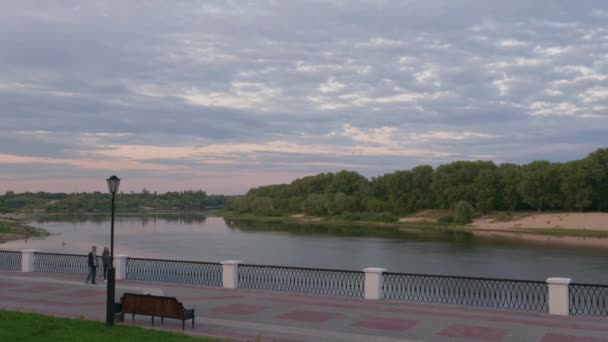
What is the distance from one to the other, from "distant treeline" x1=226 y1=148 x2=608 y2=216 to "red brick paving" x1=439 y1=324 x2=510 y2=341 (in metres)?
93.6

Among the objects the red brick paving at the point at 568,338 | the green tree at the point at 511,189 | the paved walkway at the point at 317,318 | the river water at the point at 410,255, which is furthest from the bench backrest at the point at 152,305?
the green tree at the point at 511,189

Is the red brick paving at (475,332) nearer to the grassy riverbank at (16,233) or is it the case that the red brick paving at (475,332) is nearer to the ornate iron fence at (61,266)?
the ornate iron fence at (61,266)

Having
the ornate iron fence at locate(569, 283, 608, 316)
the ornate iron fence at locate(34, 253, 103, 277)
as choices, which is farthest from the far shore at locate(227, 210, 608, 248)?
the ornate iron fence at locate(34, 253, 103, 277)

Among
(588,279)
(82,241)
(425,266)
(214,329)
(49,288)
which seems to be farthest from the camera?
(82,241)

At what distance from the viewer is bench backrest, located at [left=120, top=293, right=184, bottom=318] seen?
1268 centimetres

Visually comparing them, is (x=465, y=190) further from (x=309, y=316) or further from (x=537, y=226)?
(x=309, y=316)

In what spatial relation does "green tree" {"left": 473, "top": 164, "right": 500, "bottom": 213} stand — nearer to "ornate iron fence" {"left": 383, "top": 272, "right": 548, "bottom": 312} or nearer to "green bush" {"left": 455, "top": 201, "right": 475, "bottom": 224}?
"green bush" {"left": 455, "top": 201, "right": 475, "bottom": 224}

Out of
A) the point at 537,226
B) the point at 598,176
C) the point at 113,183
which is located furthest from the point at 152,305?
the point at 598,176

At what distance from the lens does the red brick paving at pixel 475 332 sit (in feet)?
40.7

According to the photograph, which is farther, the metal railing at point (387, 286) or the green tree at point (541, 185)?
the green tree at point (541, 185)

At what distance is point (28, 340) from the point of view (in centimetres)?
1073

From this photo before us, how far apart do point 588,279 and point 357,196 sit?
317 ft

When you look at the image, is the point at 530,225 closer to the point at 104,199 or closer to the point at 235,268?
the point at 235,268

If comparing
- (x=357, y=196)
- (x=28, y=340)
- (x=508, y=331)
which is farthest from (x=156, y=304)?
(x=357, y=196)
